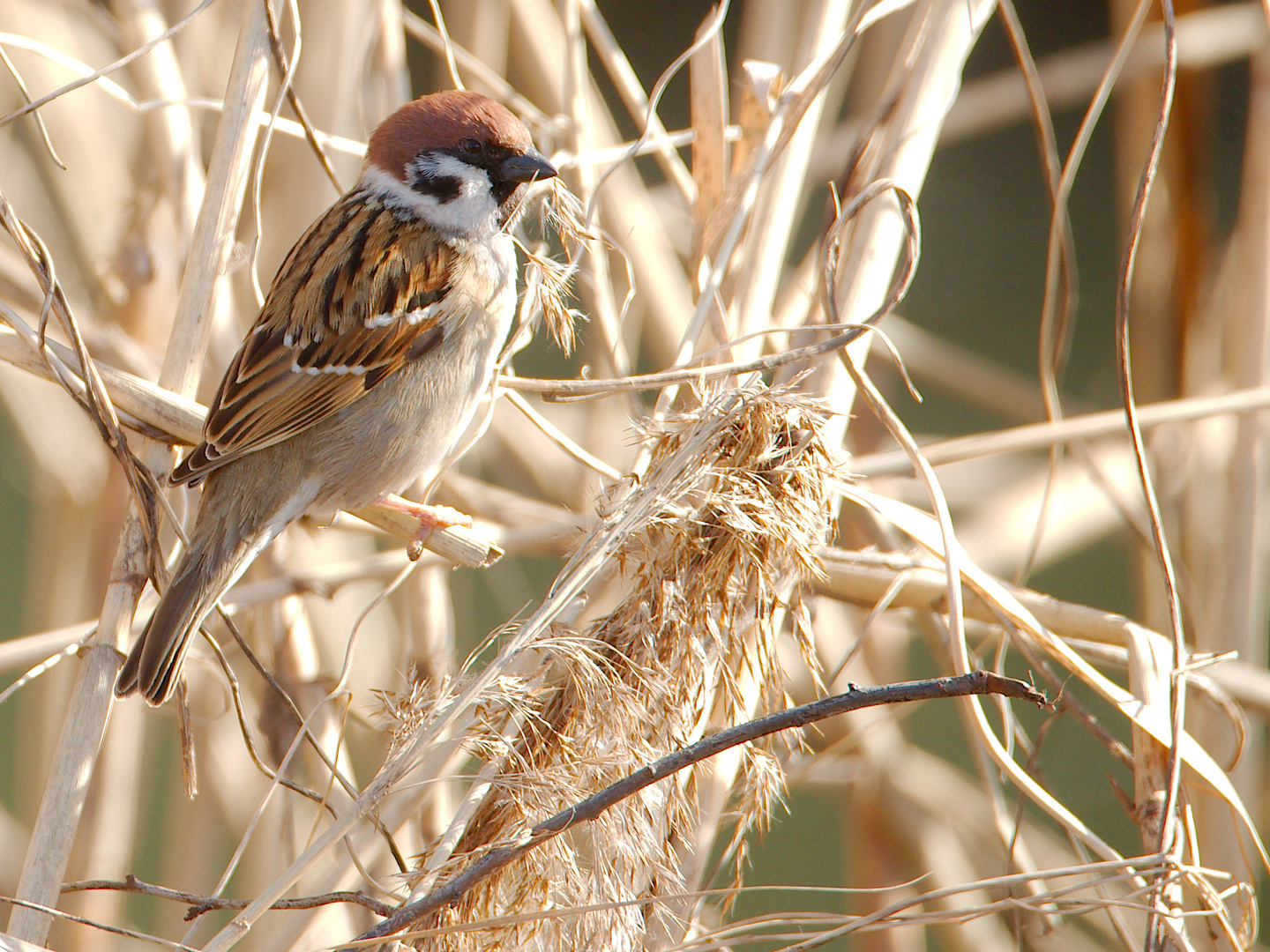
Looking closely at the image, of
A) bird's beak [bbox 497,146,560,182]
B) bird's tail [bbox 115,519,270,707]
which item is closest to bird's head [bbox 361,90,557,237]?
bird's beak [bbox 497,146,560,182]

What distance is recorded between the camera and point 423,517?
5.93ft

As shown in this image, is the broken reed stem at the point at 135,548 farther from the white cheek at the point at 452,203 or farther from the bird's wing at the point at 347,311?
the white cheek at the point at 452,203

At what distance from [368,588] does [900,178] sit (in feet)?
5.33

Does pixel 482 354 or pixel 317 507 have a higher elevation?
pixel 482 354

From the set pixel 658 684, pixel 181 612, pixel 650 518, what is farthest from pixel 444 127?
pixel 658 684

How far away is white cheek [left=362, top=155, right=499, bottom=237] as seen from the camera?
6.17ft

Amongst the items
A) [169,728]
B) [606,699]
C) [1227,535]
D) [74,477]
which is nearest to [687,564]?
[606,699]

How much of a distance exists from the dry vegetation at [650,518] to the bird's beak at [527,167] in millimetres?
67

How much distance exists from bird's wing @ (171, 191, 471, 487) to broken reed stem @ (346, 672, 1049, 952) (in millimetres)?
963

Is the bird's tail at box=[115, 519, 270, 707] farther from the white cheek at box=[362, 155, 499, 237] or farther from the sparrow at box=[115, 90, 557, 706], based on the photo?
the white cheek at box=[362, 155, 499, 237]

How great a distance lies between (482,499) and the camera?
86.4 inches

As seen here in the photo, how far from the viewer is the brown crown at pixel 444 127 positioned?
5.86 feet

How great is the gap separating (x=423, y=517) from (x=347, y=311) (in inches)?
13.7

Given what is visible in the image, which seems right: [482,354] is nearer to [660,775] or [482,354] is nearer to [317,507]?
[317,507]
